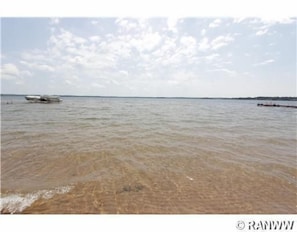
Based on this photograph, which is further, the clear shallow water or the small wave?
the clear shallow water

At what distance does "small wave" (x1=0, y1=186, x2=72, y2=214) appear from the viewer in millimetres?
3828

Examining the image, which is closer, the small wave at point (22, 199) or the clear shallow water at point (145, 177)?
the small wave at point (22, 199)

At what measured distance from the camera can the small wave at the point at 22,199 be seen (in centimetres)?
383

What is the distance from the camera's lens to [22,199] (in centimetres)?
415

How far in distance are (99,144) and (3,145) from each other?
369 cm

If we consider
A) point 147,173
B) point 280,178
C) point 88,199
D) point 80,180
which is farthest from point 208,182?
point 80,180

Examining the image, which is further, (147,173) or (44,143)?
(44,143)

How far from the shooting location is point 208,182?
5117 millimetres

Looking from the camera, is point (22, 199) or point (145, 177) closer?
point (22, 199)

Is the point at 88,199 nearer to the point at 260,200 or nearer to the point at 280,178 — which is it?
the point at 260,200

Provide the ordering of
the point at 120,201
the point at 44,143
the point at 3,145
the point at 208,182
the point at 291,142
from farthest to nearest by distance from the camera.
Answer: the point at 291,142 < the point at 44,143 < the point at 3,145 < the point at 208,182 < the point at 120,201

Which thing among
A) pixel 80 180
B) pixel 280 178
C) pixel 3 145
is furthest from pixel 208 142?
pixel 3 145
